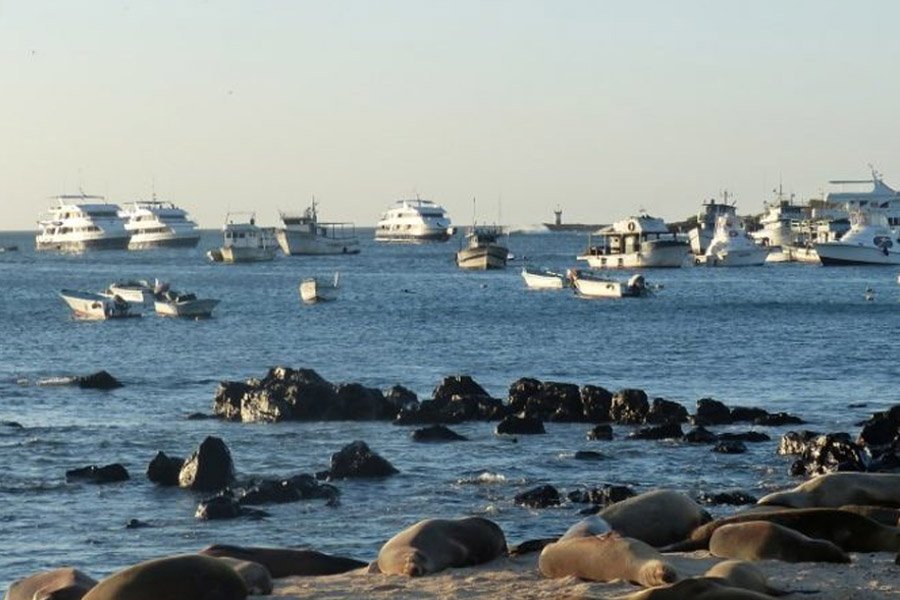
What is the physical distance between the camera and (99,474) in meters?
26.8

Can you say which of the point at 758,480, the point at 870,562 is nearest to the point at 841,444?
the point at 758,480

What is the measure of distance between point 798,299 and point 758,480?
221 feet

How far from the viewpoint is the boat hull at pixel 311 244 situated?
7052 inches

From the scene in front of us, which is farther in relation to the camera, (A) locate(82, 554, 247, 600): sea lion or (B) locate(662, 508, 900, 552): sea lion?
(B) locate(662, 508, 900, 552): sea lion

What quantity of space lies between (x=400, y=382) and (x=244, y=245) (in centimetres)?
12105

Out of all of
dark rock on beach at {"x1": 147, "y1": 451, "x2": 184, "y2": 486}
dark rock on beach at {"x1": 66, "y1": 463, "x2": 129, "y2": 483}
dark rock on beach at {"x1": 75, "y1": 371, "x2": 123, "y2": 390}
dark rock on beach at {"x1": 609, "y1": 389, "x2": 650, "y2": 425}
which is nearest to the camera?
dark rock on beach at {"x1": 147, "y1": 451, "x2": 184, "y2": 486}

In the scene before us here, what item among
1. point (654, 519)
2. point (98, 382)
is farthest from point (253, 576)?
point (98, 382)

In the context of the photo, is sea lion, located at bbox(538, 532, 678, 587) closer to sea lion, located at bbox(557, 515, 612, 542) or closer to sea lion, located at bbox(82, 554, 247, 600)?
sea lion, located at bbox(557, 515, 612, 542)

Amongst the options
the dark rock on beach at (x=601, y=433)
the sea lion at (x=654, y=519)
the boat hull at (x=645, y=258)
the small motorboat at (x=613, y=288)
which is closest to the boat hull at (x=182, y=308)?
the small motorboat at (x=613, y=288)

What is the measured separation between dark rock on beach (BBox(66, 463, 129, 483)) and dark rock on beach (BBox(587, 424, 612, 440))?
8356 millimetres

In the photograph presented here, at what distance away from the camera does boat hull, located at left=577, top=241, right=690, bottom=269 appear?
422ft

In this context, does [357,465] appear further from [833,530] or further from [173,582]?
[173,582]

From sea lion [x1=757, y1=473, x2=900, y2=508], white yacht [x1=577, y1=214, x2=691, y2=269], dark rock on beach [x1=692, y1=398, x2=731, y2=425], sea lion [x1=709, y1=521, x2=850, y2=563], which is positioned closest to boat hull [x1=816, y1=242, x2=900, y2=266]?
white yacht [x1=577, y1=214, x2=691, y2=269]

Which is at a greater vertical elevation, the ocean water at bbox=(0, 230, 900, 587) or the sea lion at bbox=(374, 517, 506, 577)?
the sea lion at bbox=(374, 517, 506, 577)
